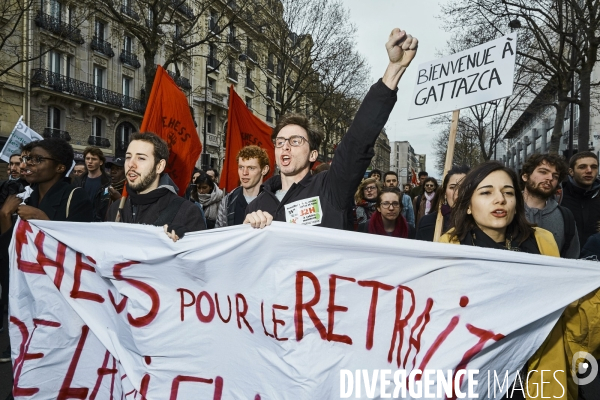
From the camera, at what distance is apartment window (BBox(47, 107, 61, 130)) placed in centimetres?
2533

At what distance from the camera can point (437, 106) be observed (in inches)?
146

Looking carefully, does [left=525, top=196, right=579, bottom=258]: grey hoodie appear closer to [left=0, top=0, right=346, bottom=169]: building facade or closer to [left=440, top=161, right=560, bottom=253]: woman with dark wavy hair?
[left=440, top=161, right=560, bottom=253]: woman with dark wavy hair

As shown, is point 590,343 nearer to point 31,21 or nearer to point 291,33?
point 291,33

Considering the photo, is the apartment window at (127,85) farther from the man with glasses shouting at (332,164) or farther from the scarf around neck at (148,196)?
the man with glasses shouting at (332,164)

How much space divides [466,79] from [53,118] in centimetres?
2639

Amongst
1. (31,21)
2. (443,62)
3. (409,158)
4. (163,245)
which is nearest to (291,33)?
(31,21)

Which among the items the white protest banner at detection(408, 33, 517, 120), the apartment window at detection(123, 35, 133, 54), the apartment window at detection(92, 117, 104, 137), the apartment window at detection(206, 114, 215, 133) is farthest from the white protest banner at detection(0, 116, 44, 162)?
the apartment window at detection(206, 114, 215, 133)

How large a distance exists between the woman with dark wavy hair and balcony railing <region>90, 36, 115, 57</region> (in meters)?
28.2

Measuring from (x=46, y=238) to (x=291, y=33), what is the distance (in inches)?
834

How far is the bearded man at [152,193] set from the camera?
2793 millimetres

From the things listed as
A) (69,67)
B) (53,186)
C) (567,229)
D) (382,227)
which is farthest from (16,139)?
(69,67)

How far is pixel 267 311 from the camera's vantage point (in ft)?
7.66

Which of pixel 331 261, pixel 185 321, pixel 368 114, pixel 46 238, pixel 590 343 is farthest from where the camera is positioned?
pixel 46 238

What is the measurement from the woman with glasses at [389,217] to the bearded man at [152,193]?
2.31 m
